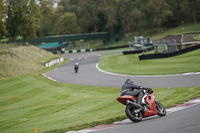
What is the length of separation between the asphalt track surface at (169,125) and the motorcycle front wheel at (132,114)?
168 millimetres

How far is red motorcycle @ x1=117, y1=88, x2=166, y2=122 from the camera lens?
451 inches

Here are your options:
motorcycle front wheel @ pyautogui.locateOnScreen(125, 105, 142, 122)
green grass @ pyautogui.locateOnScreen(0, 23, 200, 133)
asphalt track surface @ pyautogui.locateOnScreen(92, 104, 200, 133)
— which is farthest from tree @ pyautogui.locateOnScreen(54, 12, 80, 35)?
asphalt track surface @ pyautogui.locateOnScreen(92, 104, 200, 133)

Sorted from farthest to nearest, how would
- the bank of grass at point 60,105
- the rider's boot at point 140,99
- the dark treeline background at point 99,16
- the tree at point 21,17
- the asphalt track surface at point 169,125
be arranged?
the dark treeline background at point 99,16 → the tree at point 21,17 → the bank of grass at point 60,105 → the rider's boot at point 140,99 → the asphalt track surface at point 169,125

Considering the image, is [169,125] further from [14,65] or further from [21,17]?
[21,17]

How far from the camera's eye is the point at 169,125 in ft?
33.2

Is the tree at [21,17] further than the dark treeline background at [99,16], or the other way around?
the dark treeline background at [99,16]

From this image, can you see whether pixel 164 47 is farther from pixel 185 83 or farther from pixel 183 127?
pixel 183 127

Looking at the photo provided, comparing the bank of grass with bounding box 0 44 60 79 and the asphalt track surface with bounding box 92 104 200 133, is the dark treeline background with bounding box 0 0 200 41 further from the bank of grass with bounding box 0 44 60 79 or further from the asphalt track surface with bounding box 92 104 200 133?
the asphalt track surface with bounding box 92 104 200 133

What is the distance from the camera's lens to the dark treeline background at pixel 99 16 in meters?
79.4

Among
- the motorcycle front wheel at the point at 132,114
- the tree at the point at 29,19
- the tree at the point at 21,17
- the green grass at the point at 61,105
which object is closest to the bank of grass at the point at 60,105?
the green grass at the point at 61,105

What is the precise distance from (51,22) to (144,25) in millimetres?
55117

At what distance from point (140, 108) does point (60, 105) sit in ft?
30.3

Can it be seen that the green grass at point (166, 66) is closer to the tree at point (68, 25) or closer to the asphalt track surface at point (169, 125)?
the asphalt track surface at point (169, 125)

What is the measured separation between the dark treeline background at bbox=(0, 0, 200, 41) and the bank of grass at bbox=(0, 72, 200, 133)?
140 feet
